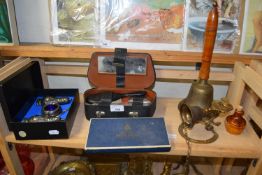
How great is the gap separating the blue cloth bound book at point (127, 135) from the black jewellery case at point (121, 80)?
4cm

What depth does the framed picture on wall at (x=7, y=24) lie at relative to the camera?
3.09 ft

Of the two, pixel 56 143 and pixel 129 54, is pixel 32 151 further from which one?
pixel 129 54

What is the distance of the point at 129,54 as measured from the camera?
95 centimetres

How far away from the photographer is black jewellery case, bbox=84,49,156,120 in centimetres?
89

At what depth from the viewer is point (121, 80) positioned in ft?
3.19

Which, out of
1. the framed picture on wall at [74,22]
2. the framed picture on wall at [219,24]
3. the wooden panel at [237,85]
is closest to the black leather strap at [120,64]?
the framed picture on wall at [74,22]

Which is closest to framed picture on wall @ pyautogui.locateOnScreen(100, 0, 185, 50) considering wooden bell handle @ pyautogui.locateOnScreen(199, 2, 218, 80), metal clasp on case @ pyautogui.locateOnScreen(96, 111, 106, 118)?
wooden bell handle @ pyautogui.locateOnScreen(199, 2, 218, 80)

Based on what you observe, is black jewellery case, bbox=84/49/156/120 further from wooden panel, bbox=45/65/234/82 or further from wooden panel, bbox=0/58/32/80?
wooden panel, bbox=0/58/32/80

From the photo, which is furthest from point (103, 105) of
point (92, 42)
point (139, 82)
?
point (92, 42)

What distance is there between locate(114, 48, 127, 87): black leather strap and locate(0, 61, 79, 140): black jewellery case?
19 cm

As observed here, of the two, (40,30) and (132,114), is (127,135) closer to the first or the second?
(132,114)

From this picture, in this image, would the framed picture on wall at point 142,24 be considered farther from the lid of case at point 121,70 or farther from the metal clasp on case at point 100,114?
the metal clasp on case at point 100,114

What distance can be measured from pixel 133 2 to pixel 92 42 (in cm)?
24

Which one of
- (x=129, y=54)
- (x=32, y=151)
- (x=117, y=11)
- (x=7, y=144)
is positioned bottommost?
(x=32, y=151)
